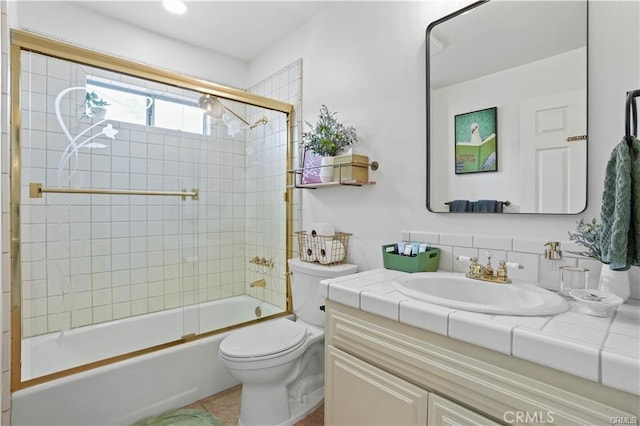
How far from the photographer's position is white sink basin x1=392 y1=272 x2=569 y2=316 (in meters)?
0.87

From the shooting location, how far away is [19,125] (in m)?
1.41

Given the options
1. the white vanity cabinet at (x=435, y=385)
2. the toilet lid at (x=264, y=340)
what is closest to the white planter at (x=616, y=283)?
the white vanity cabinet at (x=435, y=385)

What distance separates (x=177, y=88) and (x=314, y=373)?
6.21 feet

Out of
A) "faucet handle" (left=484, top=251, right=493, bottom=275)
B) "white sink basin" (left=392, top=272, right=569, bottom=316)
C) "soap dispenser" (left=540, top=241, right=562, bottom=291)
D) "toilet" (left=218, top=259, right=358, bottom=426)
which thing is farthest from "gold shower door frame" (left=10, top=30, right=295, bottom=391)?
"soap dispenser" (left=540, top=241, right=562, bottom=291)

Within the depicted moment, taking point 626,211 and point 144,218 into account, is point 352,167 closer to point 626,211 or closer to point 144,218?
point 626,211

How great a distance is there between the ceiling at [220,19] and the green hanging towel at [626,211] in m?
1.88

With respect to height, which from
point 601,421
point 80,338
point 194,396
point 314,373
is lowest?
point 194,396

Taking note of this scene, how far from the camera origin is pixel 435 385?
90 centimetres

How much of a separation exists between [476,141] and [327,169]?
0.80m

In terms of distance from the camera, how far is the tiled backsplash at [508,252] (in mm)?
1091

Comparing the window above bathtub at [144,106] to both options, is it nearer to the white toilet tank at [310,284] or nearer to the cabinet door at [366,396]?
the white toilet tank at [310,284]

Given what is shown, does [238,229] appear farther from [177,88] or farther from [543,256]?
[543,256]

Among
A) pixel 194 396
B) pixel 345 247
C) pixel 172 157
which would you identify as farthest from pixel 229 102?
pixel 194 396

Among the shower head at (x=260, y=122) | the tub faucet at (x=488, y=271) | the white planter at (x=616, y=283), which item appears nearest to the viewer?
the white planter at (x=616, y=283)
